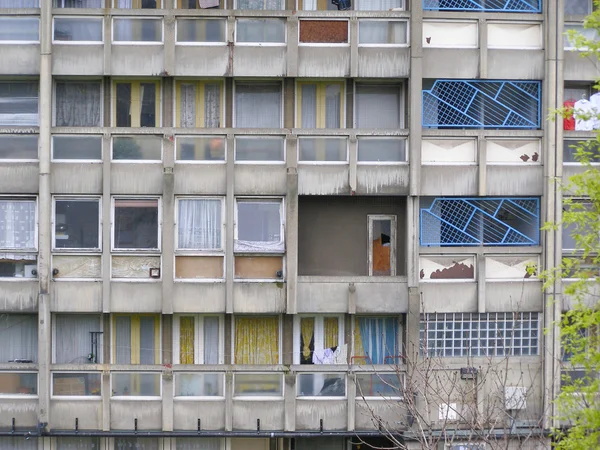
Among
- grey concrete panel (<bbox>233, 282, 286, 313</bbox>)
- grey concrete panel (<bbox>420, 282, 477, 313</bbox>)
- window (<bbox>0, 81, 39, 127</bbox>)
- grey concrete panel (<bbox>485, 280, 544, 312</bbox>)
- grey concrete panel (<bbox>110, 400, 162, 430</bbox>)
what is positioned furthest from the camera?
window (<bbox>0, 81, 39, 127</bbox>)

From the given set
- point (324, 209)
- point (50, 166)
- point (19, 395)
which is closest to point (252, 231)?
point (324, 209)

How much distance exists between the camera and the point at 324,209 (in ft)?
64.3

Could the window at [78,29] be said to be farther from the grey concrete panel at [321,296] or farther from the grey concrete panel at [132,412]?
the grey concrete panel at [132,412]

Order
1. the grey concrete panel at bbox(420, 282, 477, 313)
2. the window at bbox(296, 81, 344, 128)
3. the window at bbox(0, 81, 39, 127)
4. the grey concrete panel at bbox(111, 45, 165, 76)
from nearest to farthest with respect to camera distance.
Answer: the grey concrete panel at bbox(111, 45, 165, 76) < the grey concrete panel at bbox(420, 282, 477, 313) < the window at bbox(0, 81, 39, 127) < the window at bbox(296, 81, 344, 128)

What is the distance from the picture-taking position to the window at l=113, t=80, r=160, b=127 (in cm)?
1939

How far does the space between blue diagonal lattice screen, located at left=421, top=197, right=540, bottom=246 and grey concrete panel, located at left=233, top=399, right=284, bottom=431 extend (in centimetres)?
504

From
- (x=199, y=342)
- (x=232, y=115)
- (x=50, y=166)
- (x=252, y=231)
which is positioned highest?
(x=232, y=115)

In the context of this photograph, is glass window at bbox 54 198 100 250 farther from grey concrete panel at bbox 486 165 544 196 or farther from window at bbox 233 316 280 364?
grey concrete panel at bbox 486 165 544 196

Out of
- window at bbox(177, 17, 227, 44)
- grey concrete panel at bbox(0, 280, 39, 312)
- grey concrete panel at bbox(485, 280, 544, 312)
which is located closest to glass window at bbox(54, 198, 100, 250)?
grey concrete panel at bbox(0, 280, 39, 312)

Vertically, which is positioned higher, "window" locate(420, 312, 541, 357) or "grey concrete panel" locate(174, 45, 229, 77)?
"grey concrete panel" locate(174, 45, 229, 77)

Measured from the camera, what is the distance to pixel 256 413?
62.5 ft

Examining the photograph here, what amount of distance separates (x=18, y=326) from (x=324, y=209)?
7.54 metres

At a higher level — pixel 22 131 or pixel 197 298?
pixel 22 131

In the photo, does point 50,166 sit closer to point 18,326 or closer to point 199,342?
point 18,326
